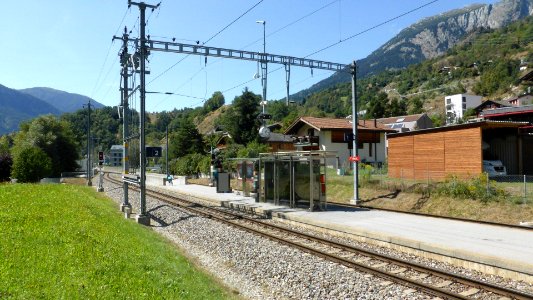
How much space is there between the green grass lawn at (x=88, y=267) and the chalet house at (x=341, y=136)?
35.9m

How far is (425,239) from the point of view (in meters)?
12.3

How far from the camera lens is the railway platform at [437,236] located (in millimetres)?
9648

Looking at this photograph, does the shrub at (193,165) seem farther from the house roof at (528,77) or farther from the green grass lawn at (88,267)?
the green grass lawn at (88,267)

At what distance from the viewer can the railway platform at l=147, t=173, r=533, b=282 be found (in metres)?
9.65

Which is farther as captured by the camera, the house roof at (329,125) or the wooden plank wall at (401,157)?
the house roof at (329,125)

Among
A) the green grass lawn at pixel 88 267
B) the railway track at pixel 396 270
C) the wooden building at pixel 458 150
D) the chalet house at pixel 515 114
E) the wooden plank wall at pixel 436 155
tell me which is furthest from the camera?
the chalet house at pixel 515 114

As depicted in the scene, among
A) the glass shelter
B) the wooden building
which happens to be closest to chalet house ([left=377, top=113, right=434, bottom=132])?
the wooden building

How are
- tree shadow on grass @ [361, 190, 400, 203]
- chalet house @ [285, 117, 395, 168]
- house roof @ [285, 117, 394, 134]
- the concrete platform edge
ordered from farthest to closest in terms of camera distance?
chalet house @ [285, 117, 395, 168] → house roof @ [285, 117, 394, 134] → tree shadow on grass @ [361, 190, 400, 203] → the concrete platform edge

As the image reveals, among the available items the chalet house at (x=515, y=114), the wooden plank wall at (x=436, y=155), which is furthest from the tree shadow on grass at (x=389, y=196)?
the chalet house at (x=515, y=114)

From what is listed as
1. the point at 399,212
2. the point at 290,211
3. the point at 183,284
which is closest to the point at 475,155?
the point at 399,212

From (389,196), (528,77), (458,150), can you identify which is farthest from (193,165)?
(458,150)

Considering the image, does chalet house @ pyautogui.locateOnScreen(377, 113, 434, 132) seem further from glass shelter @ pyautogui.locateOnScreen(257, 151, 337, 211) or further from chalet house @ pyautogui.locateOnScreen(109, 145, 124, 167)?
chalet house @ pyautogui.locateOnScreen(109, 145, 124, 167)

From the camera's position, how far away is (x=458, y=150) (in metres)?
23.3

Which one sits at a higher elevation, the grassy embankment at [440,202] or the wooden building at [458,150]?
the wooden building at [458,150]
